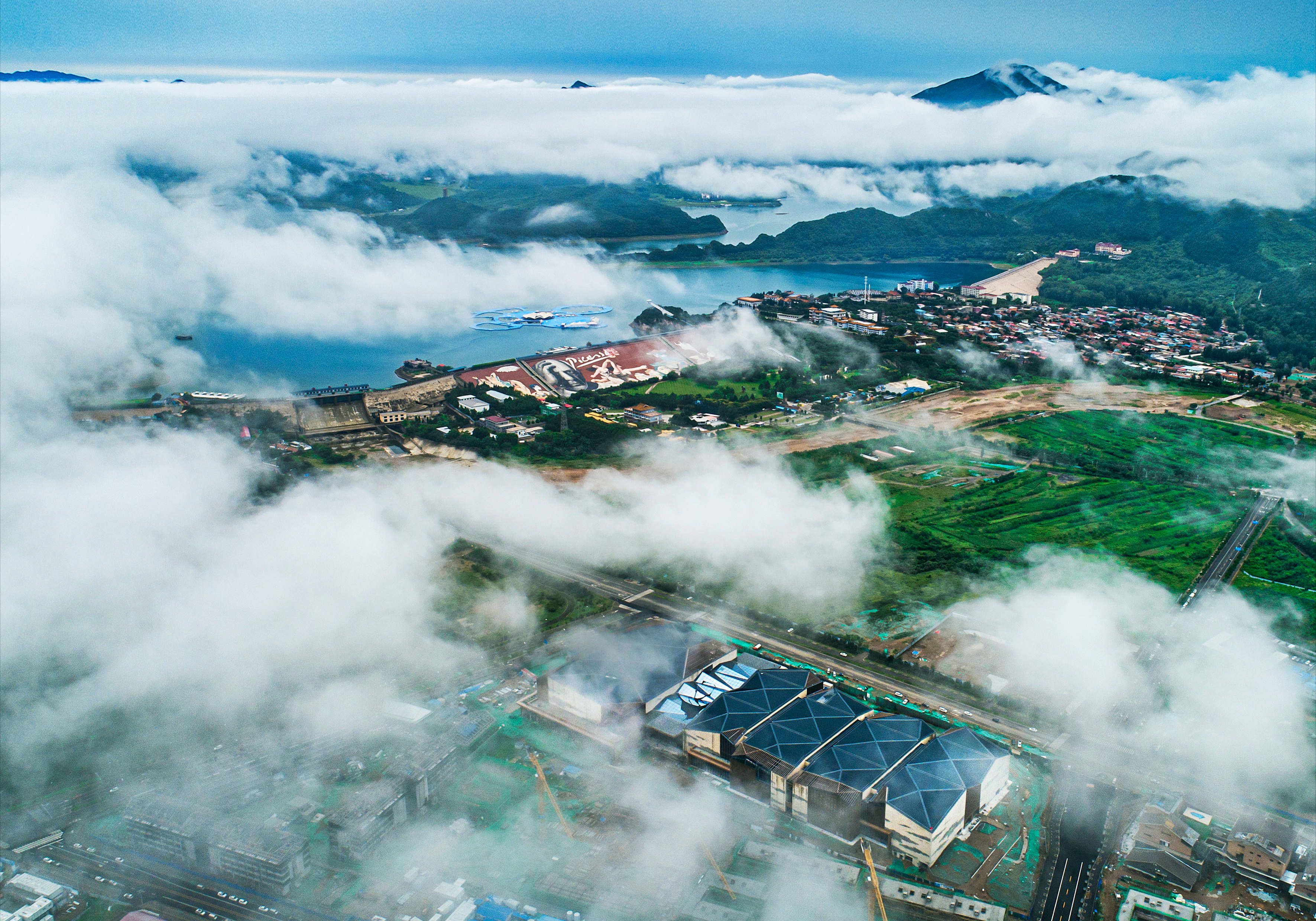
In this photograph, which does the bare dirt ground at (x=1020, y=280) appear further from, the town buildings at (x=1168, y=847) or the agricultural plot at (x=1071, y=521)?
the town buildings at (x=1168, y=847)

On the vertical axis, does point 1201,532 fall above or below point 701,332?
below

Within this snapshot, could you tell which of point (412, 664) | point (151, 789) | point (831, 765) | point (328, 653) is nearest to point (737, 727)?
point (831, 765)

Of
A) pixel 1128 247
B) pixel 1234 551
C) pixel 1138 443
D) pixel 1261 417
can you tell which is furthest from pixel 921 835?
pixel 1128 247

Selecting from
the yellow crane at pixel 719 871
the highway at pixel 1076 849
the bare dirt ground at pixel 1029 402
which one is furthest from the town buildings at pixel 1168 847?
the bare dirt ground at pixel 1029 402

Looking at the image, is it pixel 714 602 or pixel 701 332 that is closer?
pixel 714 602

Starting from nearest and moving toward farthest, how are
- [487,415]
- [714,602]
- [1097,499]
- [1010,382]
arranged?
1. [714,602]
2. [1097,499]
3. [487,415]
4. [1010,382]

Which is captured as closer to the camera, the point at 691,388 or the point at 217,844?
the point at 217,844

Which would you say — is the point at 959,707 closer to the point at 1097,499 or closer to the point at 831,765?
the point at 831,765

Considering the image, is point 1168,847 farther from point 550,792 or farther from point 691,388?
point 691,388
